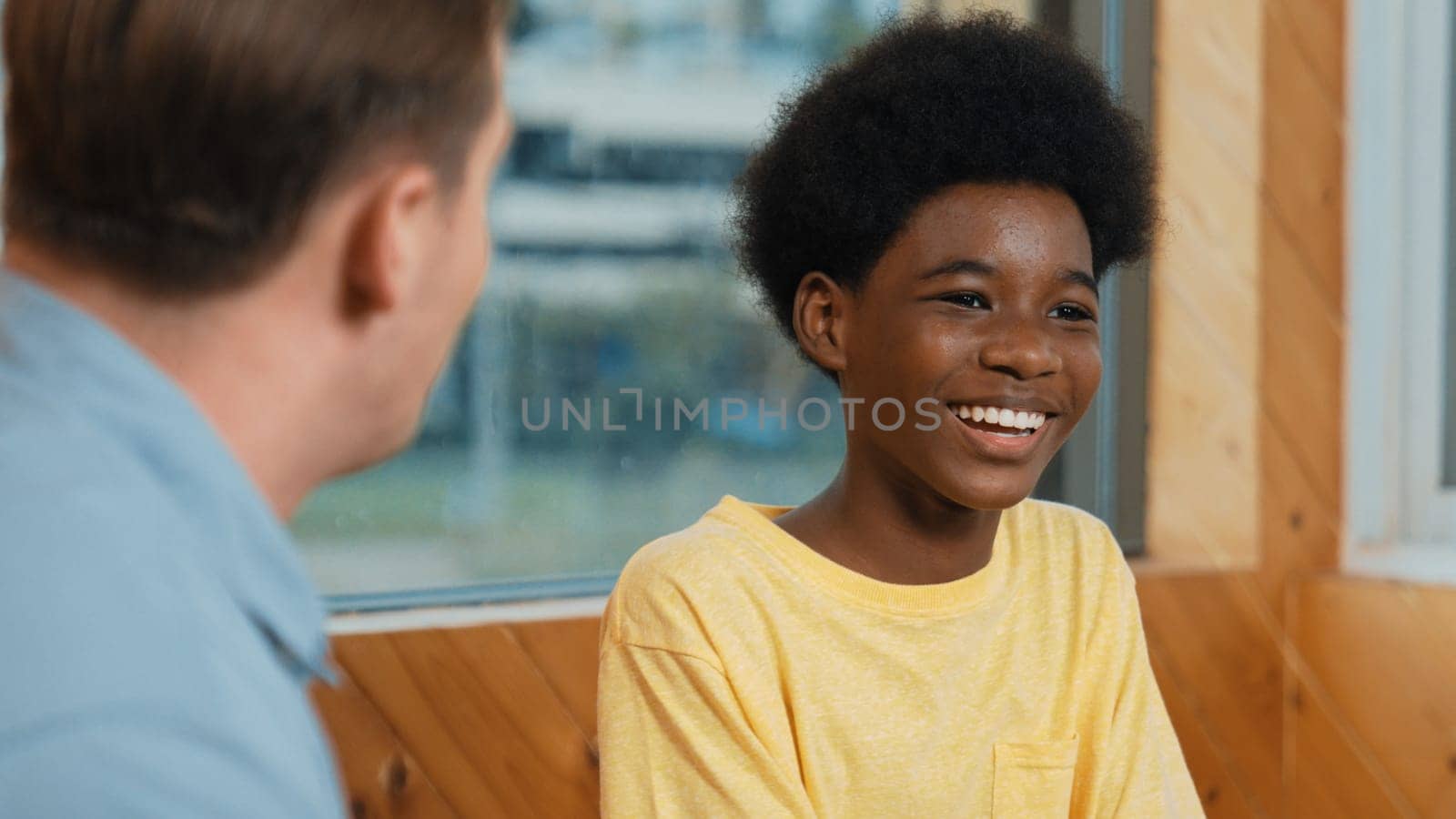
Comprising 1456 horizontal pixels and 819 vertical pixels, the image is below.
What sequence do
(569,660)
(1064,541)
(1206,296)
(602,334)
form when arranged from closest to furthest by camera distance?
(1064,541) < (569,660) < (602,334) < (1206,296)

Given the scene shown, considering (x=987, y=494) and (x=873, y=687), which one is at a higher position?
(x=987, y=494)

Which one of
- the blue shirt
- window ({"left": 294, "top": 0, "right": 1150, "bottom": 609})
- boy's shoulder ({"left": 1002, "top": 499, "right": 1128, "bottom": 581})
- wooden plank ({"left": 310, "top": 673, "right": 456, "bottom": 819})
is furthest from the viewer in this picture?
window ({"left": 294, "top": 0, "right": 1150, "bottom": 609})

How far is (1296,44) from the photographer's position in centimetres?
203

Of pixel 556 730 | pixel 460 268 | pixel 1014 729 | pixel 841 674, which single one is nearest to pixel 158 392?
pixel 460 268

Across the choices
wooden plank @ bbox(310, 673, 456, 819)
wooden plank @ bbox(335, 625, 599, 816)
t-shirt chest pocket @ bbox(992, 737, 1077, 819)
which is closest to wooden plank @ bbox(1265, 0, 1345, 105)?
t-shirt chest pocket @ bbox(992, 737, 1077, 819)

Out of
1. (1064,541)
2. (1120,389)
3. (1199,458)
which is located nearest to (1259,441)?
(1199,458)

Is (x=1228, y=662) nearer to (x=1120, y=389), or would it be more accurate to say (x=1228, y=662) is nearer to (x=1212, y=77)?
(x=1120, y=389)

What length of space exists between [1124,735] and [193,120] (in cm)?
98

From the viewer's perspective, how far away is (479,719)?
1517 mm

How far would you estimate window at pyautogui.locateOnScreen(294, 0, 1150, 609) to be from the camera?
66.2 inches

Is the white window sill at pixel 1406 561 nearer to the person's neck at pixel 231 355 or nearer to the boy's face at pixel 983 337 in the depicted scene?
the boy's face at pixel 983 337

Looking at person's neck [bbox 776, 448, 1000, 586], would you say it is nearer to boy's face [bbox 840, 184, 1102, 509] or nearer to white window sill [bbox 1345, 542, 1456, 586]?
boy's face [bbox 840, 184, 1102, 509]

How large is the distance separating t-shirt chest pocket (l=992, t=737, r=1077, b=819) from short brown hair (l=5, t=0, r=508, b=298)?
811mm

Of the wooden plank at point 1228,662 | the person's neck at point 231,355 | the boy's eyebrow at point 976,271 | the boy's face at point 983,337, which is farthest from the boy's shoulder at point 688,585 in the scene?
the wooden plank at point 1228,662
